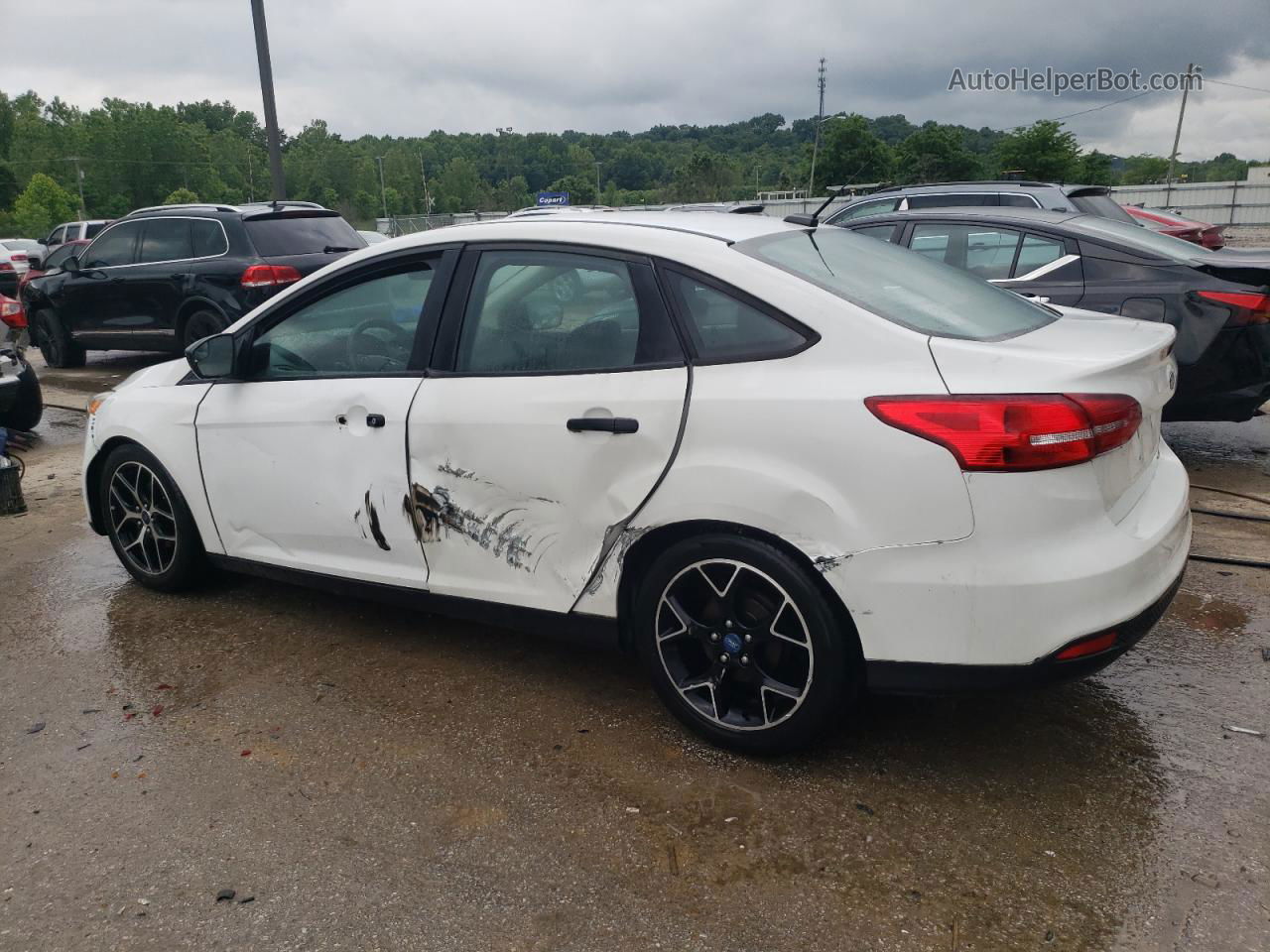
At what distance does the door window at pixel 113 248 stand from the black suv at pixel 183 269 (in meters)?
0.01

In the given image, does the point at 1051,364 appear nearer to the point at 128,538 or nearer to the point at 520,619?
the point at 520,619

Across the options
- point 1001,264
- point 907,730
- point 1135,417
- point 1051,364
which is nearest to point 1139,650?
point 907,730

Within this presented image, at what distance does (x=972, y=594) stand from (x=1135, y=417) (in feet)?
2.35

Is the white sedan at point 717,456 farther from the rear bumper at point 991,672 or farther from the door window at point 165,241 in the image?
the door window at point 165,241

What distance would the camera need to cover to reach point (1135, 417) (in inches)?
108

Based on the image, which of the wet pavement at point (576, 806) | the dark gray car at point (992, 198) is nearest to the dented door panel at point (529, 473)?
the wet pavement at point (576, 806)

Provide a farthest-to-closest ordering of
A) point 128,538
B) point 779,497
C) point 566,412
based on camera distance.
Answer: point 128,538 → point 566,412 → point 779,497

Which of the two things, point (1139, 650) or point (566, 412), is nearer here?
point (566, 412)

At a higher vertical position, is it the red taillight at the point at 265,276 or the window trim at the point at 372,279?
the window trim at the point at 372,279

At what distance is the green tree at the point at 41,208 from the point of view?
70.4 metres

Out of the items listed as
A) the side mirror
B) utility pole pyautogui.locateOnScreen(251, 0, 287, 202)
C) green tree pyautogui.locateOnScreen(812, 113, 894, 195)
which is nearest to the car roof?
the side mirror

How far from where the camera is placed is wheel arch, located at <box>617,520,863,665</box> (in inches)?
109

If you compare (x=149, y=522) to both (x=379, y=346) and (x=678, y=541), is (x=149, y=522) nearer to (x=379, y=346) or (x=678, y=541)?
(x=379, y=346)

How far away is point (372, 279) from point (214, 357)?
2.68 ft
